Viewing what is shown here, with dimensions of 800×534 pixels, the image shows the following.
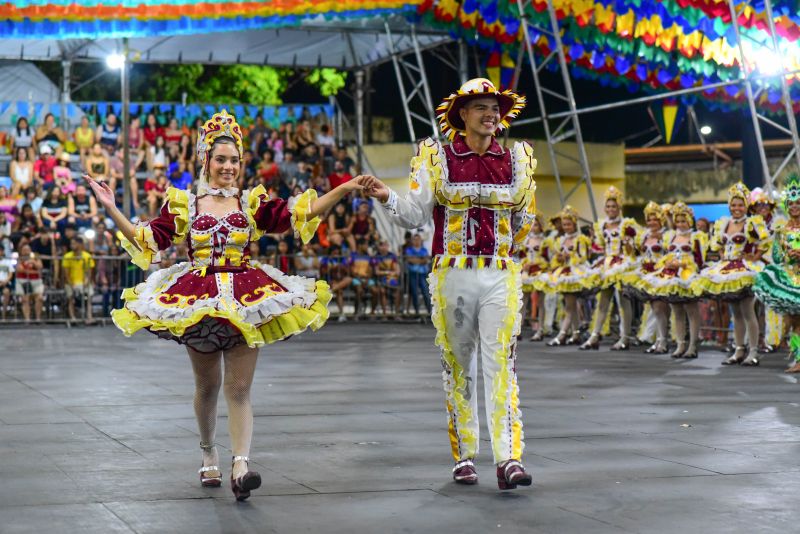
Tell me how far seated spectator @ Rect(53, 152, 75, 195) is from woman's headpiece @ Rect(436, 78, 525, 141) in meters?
19.2

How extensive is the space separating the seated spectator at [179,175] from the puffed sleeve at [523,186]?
66.2ft

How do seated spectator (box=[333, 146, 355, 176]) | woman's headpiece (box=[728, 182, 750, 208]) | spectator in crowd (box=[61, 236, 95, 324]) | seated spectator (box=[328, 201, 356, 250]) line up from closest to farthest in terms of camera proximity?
1. woman's headpiece (box=[728, 182, 750, 208])
2. spectator in crowd (box=[61, 236, 95, 324])
3. seated spectator (box=[328, 201, 356, 250])
4. seated spectator (box=[333, 146, 355, 176])

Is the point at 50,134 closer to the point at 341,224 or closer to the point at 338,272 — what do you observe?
the point at 341,224

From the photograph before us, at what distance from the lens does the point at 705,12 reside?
19.3 metres

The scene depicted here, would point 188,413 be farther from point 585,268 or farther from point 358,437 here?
point 585,268

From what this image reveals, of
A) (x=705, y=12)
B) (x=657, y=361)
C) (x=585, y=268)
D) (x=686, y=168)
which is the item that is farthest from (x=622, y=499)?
(x=686, y=168)

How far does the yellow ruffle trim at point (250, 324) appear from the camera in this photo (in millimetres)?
6844

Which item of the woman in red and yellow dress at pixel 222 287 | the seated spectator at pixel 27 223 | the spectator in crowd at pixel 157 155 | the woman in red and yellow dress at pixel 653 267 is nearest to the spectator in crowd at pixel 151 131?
the spectator in crowd at pixel 157 155

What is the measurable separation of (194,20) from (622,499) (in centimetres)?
1958

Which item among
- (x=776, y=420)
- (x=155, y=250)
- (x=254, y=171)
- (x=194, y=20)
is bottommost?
(x=776, y=420)

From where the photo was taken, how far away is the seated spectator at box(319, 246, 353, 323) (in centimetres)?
2491

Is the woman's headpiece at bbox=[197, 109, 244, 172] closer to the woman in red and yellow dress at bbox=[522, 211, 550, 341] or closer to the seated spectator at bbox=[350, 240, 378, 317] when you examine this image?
the woman in red and yellow dress at bbox=[522, 211, 550, 341]

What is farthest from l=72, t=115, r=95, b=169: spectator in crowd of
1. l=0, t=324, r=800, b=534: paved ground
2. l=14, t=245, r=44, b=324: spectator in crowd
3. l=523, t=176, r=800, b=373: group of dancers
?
l=0, t=324, r=800, b=534: paved ground

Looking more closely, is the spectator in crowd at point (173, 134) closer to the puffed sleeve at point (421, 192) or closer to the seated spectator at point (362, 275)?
the seated spectator at point (362, 275)
